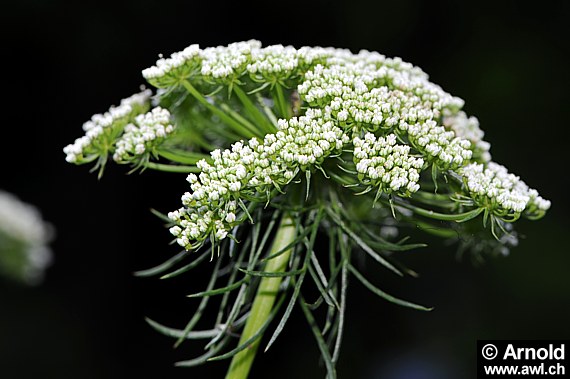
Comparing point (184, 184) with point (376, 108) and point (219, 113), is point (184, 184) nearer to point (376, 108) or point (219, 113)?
point (219, 113)


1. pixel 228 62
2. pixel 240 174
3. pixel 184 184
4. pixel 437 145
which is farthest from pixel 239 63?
pixel 184 184

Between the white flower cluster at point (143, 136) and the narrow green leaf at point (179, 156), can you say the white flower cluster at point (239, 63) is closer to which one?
the white flower cluster at point (143, 136)

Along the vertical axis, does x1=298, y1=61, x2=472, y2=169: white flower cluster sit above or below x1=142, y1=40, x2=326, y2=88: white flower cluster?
below

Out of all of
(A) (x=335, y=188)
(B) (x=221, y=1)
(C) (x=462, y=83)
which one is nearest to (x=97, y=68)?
(B) (x=221, y=1)

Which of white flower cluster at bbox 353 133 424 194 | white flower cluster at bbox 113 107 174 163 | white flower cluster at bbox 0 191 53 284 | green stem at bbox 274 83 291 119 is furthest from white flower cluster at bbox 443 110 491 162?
white flower cluster at bbox 0 191 53 284

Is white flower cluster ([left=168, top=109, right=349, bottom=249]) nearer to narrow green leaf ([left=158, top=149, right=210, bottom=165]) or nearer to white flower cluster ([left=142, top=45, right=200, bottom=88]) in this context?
narrow green leaf ([left=158, top=149, right=210, bottom=165])

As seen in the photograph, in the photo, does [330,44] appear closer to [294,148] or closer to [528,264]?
[528,264]
